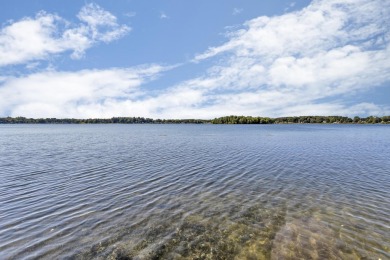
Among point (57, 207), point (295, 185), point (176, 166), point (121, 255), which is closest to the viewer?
point (121, 255)

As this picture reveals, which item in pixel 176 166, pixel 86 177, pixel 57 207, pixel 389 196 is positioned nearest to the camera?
pixel 57 207

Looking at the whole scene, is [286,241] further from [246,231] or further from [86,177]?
[86,177]

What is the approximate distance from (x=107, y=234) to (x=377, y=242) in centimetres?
1190

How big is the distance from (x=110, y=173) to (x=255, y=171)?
14.6m

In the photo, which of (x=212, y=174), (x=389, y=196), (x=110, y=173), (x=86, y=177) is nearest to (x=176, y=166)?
(x=212, y=174)

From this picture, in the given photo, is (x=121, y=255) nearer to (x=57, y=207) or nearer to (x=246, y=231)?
(x=246, y=231)

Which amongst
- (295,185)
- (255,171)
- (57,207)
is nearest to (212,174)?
(255,171)

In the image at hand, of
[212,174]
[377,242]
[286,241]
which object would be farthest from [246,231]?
[212,174]

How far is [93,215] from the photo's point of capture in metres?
13.0

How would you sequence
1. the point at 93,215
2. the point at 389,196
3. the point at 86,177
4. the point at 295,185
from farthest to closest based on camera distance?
the point at 86,177, the point at 295,185, the point at 389,196, the point at 93,215

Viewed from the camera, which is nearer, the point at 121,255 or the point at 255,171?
Result: the point at 121,255

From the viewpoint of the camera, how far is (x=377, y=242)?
10.3 meters

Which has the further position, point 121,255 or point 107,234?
point 107,234

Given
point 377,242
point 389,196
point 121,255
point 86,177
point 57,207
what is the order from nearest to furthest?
1. point 121,255
2. point 377,242
3. point 57,207
4. point 389,196
5. point 86,177
